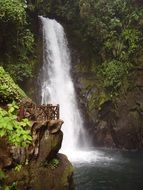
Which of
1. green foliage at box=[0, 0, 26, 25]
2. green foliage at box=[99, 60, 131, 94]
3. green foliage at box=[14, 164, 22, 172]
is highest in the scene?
green foliage at box=[0, 0, 26, 25]

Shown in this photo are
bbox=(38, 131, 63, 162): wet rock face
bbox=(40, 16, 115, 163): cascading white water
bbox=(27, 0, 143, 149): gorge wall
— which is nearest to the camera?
bbox=(38, 131, 63, 162): wet rock face

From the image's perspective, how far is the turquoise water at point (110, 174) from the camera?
16.2 metres

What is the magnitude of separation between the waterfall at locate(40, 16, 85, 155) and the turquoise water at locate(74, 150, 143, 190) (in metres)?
4.45

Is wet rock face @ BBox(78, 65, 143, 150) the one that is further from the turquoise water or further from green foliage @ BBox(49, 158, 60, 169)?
green foliage @ BBox(49, 158, 60, 169)

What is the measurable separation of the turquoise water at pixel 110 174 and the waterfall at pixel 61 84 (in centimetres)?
445

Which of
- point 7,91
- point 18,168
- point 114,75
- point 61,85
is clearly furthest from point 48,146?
point 114,75

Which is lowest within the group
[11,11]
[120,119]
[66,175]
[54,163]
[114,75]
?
[66,175]

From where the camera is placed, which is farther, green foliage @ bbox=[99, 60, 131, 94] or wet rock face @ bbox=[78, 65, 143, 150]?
green foliage @ bbox=[99, 60, 131, 94]

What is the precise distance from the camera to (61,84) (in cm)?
2638

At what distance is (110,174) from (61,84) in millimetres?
10150

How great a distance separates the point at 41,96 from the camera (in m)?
25.1

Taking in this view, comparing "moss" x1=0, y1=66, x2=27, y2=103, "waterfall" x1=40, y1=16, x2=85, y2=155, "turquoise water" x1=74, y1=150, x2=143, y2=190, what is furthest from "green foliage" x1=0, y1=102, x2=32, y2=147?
"waterfall" x1=40, y1=16, x2=85, y2=155

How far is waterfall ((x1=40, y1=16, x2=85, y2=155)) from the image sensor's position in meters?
25.6

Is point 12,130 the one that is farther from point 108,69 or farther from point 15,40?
point 108,69
